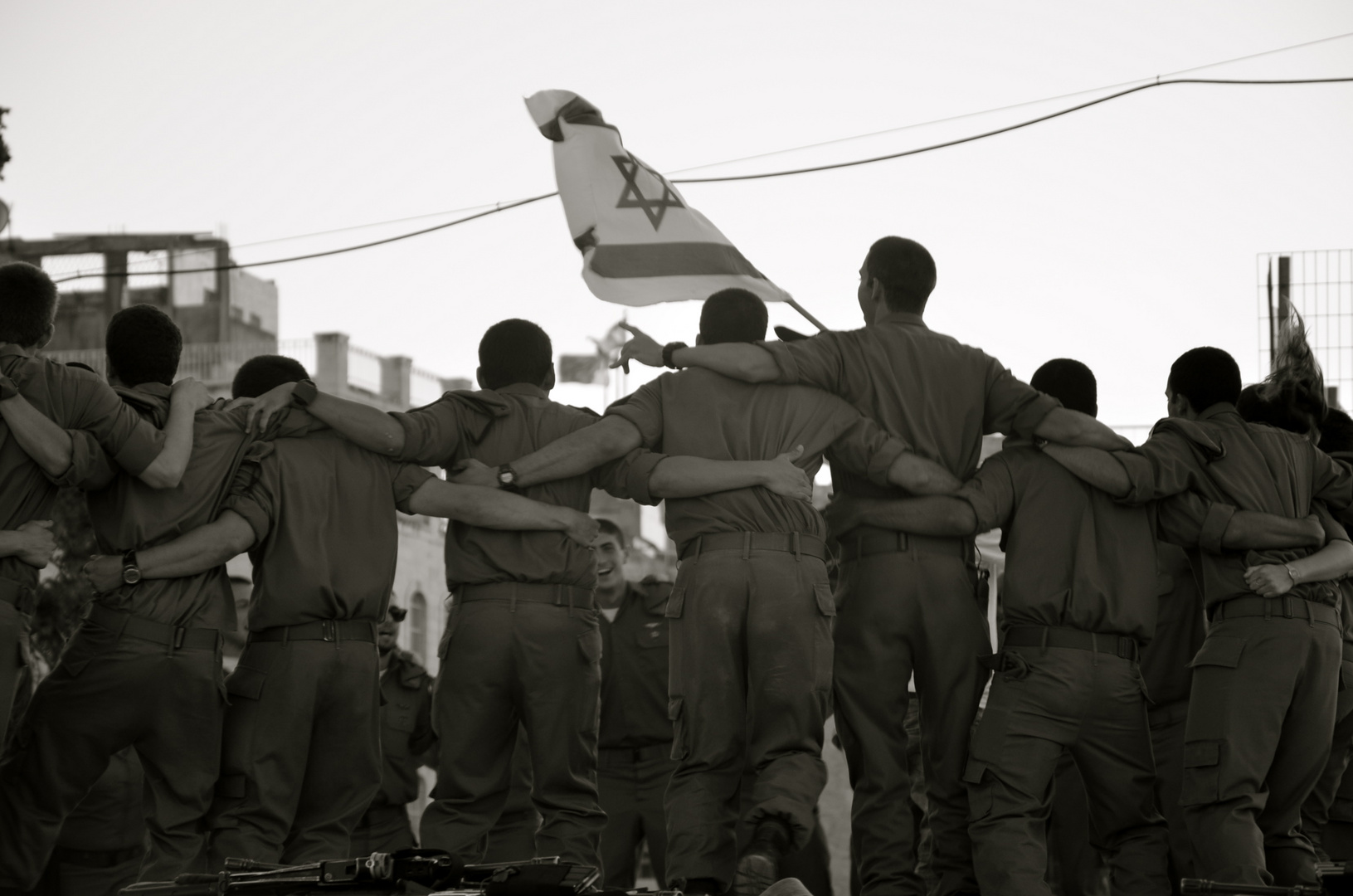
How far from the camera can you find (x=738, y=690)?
638 cm

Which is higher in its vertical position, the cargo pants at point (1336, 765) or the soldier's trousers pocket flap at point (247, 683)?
the soldier's trousers pocket flap at point (247, 683)

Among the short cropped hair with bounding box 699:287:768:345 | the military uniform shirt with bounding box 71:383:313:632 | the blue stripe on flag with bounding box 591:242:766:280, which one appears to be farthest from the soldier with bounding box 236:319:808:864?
the blue stripe on flag with bounding box 591:242:766:280

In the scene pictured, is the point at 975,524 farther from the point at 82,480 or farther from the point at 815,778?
the point at 82,480

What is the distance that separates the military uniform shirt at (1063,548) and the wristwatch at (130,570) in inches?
136

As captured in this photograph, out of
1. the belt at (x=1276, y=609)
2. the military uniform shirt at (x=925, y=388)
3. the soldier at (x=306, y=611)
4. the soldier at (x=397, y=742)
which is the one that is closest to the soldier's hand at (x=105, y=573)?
the soldier at (x=306, y=611)

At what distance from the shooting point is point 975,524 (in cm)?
659

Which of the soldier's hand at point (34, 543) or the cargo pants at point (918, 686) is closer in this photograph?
the soldier's hand at point (34, 543)

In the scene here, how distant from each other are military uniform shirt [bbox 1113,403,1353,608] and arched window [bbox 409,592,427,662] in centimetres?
2968

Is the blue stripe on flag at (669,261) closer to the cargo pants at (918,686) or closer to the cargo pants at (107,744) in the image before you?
the cargo pants at (918,686)

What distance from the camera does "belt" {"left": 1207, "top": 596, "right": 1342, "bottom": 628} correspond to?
271 inches

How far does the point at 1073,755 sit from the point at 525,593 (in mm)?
2435

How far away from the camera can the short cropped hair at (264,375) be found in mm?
7070

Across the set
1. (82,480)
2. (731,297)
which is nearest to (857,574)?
(731,297)

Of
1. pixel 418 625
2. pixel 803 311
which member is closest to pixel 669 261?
pixel 803 311
